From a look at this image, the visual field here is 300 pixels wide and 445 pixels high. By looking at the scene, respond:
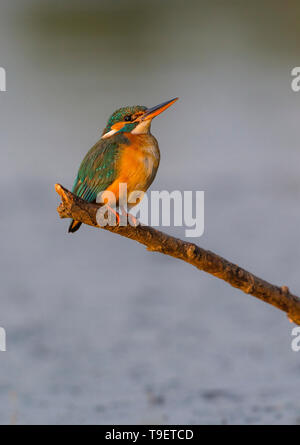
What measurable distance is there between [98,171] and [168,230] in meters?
3.37

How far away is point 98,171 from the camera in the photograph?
3.47 metres

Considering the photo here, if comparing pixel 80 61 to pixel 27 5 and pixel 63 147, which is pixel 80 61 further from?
pixel 63 147

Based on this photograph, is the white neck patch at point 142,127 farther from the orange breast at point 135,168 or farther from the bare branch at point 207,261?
the bare branch at point 207,261

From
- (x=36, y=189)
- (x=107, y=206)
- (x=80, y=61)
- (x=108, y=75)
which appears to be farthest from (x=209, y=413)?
(x=80, y=61)

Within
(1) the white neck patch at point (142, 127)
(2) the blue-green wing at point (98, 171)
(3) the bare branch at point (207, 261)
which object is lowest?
(3) the bare branch at point (207, 261)

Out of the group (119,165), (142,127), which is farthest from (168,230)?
(119,165)

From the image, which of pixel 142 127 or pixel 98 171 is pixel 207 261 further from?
pixel 142 127

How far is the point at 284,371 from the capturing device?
487cm

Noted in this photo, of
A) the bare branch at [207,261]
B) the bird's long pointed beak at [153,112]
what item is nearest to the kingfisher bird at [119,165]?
the bird's long pointed beak at [153,112]

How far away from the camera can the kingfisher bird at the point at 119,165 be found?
347cm

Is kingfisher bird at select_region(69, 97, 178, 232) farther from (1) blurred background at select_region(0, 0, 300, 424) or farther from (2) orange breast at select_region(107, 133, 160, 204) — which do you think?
(1) blurred background at select_region(0, 0, 300, 424)

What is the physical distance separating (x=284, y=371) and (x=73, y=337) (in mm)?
1383

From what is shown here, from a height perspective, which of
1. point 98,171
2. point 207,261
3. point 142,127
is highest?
point 142,127

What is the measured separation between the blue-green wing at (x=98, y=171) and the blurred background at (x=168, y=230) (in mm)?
1492
